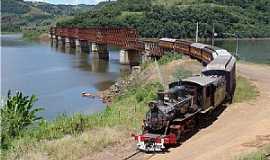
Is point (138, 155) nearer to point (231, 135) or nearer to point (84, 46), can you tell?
point (231, 135)

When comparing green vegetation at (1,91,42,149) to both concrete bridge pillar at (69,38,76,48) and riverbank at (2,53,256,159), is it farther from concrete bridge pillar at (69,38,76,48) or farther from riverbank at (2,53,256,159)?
concrete bridge pillar at (69,38,76,48)

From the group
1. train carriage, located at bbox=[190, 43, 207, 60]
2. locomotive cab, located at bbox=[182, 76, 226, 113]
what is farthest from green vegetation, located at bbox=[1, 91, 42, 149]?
train carriage, located at bbox=[190, 43, 207, 60]

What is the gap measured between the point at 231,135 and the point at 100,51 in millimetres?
68985

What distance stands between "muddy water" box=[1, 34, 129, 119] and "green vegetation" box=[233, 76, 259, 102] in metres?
10.2

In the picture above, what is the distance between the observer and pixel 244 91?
28266mm

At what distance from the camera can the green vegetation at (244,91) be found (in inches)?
1035

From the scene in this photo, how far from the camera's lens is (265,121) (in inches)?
818

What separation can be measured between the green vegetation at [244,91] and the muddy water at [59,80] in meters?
10.2

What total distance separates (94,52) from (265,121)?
69.7 m

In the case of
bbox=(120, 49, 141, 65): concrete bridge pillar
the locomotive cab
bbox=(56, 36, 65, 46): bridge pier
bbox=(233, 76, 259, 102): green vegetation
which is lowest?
bbox=(56, 36, 65, 46): bridge pier

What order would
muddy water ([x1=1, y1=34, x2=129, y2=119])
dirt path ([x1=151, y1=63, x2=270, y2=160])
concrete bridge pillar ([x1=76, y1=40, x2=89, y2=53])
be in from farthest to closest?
concrete bridge pillar ([x1=76, y1=40, x2=89, y2=53]) → muddy water ([x1=1, y1=34, x2=129, y2=119]) → dirt path ([x1=151, y1=63, x2=270, y2=160])

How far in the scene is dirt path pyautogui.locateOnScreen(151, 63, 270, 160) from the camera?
1645cm

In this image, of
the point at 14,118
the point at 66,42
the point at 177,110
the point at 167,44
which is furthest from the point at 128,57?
the point at 177,110

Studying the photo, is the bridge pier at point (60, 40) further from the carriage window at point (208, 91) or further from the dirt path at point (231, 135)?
the carriage window at point (208, 91)
